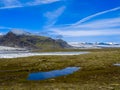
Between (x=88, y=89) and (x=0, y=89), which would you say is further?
(x=0, y=89)

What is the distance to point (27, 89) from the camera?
1262 inches

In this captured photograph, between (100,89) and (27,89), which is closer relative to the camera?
A: (100,89)

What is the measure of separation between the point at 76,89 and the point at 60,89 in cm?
193

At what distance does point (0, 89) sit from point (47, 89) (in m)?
6.10

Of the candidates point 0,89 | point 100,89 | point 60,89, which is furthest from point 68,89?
point 0,89

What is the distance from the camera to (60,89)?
101 ft

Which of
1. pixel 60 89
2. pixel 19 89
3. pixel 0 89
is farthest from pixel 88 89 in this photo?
pixel 0 89

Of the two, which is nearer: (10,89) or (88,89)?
(88,89)

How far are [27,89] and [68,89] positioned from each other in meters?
5.23

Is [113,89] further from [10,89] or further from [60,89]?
[10,89]

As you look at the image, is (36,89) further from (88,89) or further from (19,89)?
(88,89)

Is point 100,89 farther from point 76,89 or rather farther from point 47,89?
point 47,89

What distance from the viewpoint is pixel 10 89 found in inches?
1271

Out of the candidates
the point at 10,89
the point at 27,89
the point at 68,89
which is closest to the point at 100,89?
the point at 68,89
